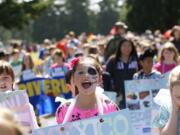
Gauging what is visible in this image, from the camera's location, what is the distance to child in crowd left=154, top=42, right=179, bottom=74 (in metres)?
9.55

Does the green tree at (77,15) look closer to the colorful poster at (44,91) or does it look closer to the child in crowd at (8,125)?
the colorful poster at (44,91)

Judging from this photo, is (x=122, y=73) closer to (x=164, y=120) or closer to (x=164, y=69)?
(x=164, y=69)

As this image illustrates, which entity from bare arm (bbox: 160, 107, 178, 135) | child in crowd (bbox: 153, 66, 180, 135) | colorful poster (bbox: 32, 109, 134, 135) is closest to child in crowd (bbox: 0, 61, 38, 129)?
colorful poster (bbox: 32, 109, 134, 135)

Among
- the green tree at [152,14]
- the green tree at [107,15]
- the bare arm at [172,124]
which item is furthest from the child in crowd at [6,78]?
the green tree at [107,15]

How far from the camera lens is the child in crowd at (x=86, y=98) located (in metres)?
4.44

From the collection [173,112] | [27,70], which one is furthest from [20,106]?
[27,70]

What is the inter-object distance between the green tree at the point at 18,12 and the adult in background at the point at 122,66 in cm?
4202

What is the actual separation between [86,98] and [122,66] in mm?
4758

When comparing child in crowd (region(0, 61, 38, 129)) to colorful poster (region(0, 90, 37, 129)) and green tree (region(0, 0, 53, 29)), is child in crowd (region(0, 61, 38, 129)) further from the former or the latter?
green tree (region(0, 0, 53, 29))

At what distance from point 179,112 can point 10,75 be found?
74.7 inches

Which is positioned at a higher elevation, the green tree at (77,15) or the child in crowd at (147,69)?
the green tree at (77,15)

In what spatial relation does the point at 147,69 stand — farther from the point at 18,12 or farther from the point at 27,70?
the point at 18,12

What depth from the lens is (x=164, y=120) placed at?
12.5 feet

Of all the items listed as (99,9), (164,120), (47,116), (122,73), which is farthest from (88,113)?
(99,9)
